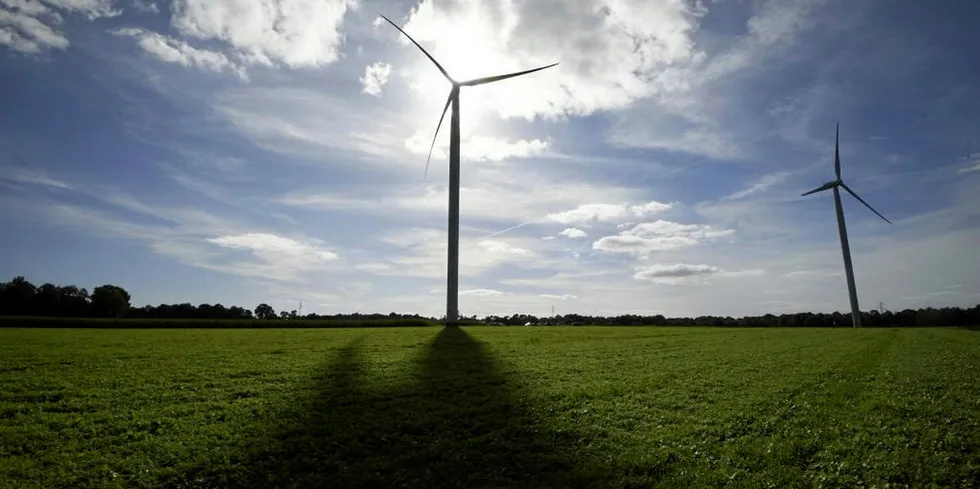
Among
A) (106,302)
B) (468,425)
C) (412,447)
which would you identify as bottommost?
(412,447)

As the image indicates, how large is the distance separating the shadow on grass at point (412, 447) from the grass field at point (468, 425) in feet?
0.27

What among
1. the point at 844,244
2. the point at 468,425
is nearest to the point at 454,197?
the point at 468,425

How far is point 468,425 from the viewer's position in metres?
21.6

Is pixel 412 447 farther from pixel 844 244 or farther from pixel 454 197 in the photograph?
pixel 844 244

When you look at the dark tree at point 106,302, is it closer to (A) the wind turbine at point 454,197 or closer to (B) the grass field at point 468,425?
(A) the wind turbine at point 454,197

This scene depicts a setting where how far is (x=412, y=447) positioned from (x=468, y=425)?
3432 mm

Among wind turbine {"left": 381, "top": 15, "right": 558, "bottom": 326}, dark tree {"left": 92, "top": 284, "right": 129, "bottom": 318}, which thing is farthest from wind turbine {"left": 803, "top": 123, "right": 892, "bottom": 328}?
dark tree {"left": 92, "top": 284, "right": 129, "bottom": 318}

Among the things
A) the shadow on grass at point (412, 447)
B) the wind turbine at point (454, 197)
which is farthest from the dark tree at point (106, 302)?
the shadow on grass at point (412, 447)

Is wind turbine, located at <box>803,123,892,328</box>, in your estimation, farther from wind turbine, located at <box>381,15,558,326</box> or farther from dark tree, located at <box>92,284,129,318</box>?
dark tree, located at <box>92,284,129,318</box>

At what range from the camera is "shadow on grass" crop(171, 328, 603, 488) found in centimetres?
1582

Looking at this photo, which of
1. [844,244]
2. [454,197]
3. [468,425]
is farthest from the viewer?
[844,244]

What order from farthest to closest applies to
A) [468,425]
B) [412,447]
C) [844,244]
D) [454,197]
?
[844,244]
[454,197]
[468,425]
[412,447]

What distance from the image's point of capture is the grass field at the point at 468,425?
1602 cm

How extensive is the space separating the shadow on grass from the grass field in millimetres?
82
